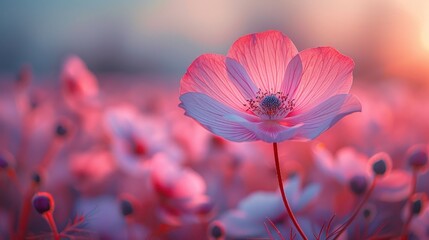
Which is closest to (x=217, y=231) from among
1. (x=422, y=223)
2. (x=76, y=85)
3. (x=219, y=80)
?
(x=219, y=80)

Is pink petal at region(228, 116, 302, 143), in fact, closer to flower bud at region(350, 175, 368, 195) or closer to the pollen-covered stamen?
the pollen-covered stamen

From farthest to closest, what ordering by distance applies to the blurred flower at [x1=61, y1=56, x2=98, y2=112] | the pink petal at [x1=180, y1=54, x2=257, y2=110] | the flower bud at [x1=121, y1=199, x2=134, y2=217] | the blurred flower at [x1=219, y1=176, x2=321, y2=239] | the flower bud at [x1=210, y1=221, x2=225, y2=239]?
the blurred flower at [x1=61, y1=56, x2=98, y2=112], the blurred flower at [x1=219, y1=176, x2=321, y2=239], the flower bud at [x1=121, y1=199, x2=134, y2=217], the flower bud at [x1=210, y1=221, x2=225, y2=239], the pink petal at [x1=180, y1=54, x2=257, y2=110]

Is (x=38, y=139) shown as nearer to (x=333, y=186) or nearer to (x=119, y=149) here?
(x=119, y=149)

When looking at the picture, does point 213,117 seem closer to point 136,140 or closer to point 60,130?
point 60,130

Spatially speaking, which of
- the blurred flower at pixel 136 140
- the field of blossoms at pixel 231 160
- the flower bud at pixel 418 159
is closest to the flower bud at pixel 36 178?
the field of blossoms at pixel 231 160

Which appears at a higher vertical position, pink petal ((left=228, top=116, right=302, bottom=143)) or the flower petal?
the flower petal

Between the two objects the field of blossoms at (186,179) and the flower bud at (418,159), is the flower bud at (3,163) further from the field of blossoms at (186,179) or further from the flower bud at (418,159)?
the flower bud at (418,159)

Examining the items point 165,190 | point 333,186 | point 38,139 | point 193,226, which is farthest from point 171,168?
point 38,139

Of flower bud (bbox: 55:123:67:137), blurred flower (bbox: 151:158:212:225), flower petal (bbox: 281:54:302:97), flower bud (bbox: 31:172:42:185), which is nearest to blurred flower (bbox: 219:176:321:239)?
blurred flower (bbox: 151:158:212:225)
